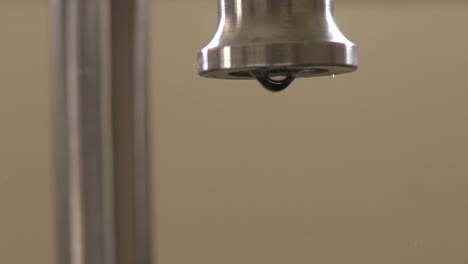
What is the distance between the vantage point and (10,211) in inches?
36.3

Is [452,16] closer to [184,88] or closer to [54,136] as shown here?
[184,88]

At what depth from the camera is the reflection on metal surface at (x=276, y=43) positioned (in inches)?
7.5

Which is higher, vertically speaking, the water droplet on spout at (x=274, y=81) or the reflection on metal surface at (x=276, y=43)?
the reflection on metal surface at (x=276, y=43)

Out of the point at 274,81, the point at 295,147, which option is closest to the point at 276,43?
the point at 274,81

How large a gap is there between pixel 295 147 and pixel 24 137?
1.23ft

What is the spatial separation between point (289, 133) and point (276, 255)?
173 millimetres

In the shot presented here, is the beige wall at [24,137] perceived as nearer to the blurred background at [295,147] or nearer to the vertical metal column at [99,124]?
the blurred background at [295,147]

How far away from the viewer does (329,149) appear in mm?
926

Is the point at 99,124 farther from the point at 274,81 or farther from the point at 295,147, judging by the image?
the point at 295,147

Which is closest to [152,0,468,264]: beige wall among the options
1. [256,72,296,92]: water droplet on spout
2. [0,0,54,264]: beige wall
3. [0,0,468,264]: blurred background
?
[0,0,468,264]: blurred background

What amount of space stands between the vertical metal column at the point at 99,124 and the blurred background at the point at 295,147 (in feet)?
2.42

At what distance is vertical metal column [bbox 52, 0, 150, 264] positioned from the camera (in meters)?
0.18

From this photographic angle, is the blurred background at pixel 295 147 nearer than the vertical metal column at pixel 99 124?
No

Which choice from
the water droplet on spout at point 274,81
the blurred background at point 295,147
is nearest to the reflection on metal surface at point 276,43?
the water droplet on spout at point 274,81
